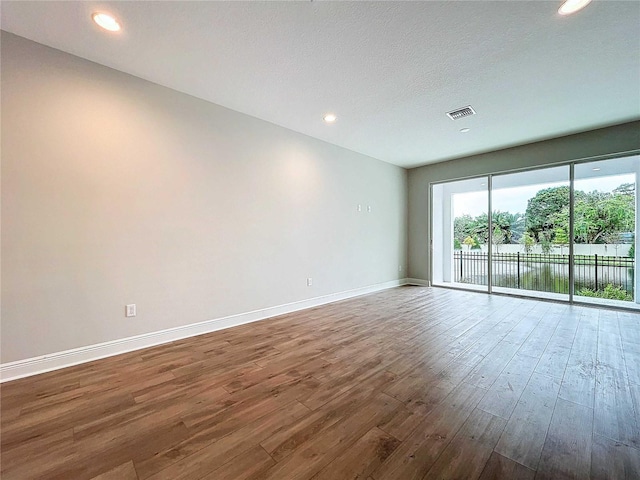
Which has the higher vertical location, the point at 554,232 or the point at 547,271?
the point at 554,232

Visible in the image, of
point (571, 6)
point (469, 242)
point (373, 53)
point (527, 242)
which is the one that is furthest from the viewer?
point (469, 242)

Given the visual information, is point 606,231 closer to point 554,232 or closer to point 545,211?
point 554,232

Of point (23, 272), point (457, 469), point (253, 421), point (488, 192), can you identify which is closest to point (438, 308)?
point (488, 192)

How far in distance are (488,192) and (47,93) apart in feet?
21.9

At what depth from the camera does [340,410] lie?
1740 millimetres

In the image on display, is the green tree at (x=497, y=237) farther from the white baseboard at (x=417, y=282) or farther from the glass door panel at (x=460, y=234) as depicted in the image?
the white baseboard at (x=417, y=282)

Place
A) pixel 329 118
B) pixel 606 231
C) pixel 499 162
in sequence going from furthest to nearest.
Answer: pixel 499 162
pixel 606 231
pixel 329 118

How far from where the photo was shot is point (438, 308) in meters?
4.27

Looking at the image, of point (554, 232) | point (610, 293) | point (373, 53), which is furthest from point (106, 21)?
point (610, 293)

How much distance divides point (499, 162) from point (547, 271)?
7.35 ft

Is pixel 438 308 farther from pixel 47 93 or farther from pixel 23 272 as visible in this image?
pixel 47 93

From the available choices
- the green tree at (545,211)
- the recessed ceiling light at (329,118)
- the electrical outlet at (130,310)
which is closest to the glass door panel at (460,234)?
the green tree at (545,211)

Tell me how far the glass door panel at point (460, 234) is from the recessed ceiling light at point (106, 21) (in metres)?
6.06

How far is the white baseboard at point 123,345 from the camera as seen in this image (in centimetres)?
219
